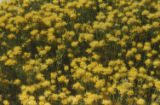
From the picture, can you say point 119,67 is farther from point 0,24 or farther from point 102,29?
point 0,24

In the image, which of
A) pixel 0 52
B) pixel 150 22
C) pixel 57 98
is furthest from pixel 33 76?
pixel 150 22

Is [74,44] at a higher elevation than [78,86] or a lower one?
higher

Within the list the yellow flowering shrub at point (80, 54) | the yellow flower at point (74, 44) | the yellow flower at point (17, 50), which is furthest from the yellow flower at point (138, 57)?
the yellow flower at point (17, 50)

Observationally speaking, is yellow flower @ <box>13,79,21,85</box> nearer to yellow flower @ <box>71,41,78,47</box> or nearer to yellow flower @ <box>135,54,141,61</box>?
yellow flower @ <box>71,41,78,47</box>

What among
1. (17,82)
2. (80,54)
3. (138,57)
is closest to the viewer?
(17,82)

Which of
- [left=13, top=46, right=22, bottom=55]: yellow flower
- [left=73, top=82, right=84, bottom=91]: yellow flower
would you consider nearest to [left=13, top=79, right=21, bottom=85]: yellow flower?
[left=13, top=46, right=22, bottom=55]: yellow flower

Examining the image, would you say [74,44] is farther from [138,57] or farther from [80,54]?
[138,57]

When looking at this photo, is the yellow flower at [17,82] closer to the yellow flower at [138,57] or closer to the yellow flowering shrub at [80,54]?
the yellow flowering shrub at [80,54]

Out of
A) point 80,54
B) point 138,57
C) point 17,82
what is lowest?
point 17,82

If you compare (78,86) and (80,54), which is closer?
(78,86)

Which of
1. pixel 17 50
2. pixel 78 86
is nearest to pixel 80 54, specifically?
pixel 78 86
